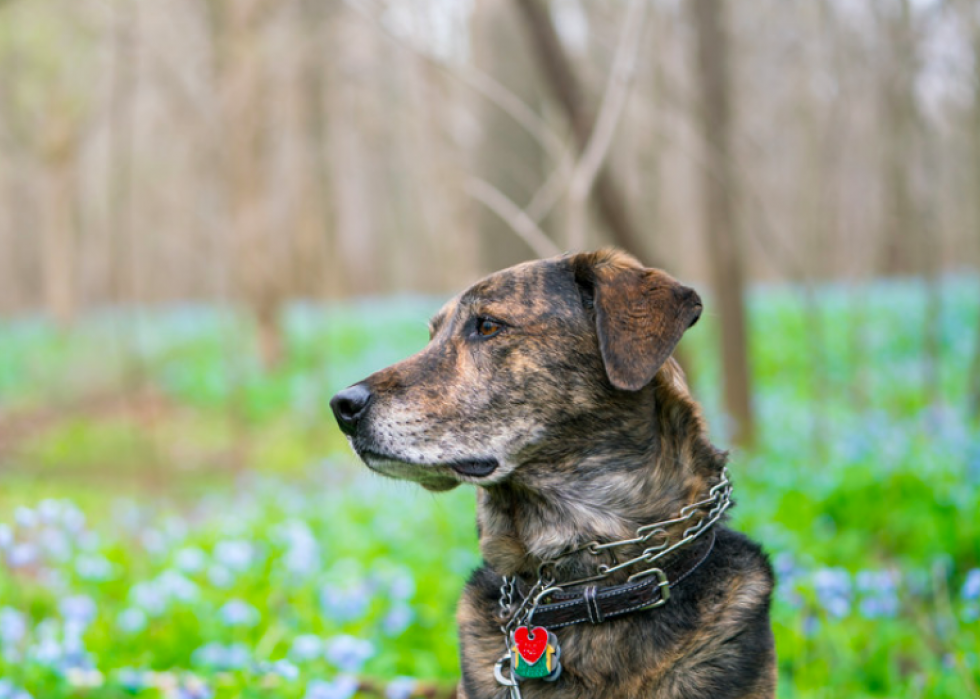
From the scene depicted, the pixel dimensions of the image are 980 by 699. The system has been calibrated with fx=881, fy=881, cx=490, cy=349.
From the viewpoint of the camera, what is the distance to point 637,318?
271cm

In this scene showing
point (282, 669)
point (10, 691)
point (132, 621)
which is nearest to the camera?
point (282, 669)

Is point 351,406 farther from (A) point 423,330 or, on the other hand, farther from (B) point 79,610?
(A) point 423,330

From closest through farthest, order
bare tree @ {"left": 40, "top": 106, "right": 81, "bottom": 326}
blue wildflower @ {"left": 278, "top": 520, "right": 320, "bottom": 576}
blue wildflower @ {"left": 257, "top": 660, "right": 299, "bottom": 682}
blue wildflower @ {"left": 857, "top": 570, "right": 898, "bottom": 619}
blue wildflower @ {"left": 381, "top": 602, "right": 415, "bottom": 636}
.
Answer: blue wildflower @ {"left": 257, "top": 660, "right": 299, "bottom": 682} < blue wildflower @ {"left": 857, "top": 570, "right": 898, "bottom": 619} < blue wildflower @ {"left": 381, "top": 602, "right": 415, "bottom": 636} < blue wildflower @ {"left": 278, "top": 520, "right": 320, "bottom": 576} < bare tree @ {"left": 40, "top": 106, "right": 81, "bottom": 326}

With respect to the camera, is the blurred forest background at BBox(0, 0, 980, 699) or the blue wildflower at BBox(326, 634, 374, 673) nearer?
the blue wildflower at BBox(326, 634, 374, 673)

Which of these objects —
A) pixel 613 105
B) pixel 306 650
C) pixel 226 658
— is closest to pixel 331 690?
pixel 306 650

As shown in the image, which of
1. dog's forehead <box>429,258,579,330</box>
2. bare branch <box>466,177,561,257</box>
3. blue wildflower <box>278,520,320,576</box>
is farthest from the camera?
bare branch <box>466,177,561,257</box>

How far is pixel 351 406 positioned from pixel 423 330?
4.07m

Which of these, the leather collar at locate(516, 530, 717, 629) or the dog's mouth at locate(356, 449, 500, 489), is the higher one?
the dog's mouth at locate(356, 449, 500, 489)

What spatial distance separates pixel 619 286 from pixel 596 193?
3.66 metres

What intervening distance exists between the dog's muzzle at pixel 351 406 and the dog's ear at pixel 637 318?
2.50 ft

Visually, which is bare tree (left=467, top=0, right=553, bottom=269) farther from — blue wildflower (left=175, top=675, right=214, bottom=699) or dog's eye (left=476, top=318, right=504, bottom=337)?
blue wildflower (left=175, top=675, right=214, bottom=699)

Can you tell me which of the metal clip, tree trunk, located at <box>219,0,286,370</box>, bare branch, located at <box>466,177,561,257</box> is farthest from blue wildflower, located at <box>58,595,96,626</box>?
tree trunk, located at <box>219,0,286,370</box>

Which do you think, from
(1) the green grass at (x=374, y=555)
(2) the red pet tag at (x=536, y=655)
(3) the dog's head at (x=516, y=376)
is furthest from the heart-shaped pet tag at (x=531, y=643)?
(1) the green grass at (x=374, y=555)

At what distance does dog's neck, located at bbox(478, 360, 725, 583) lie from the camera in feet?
9.09
